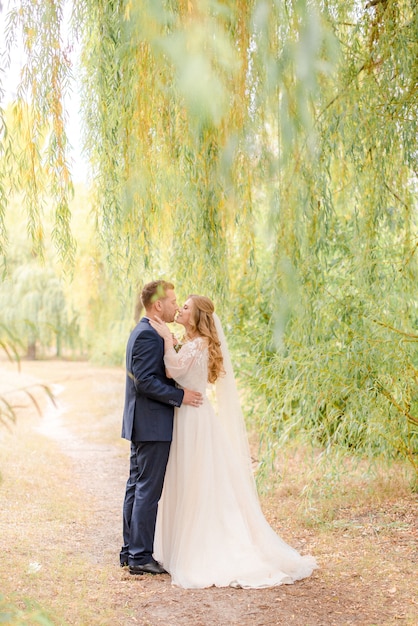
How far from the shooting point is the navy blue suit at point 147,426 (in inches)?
162

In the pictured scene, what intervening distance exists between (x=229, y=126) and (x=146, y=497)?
2.00 metres

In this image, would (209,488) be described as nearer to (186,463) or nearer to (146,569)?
(186,463)

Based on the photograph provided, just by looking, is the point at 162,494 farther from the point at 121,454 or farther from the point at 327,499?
the point at 121,454

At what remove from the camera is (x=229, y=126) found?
13.0 ft

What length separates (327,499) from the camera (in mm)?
6059

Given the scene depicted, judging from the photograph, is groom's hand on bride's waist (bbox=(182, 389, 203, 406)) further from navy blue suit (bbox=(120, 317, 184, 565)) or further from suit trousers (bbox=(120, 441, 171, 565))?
suit trousers (bbox=(120, 441, 171, 565))

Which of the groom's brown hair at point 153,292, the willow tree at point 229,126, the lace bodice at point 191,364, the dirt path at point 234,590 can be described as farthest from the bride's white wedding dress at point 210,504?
the willow tree at point 229,126

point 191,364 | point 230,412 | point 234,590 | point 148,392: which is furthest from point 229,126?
point 234,590

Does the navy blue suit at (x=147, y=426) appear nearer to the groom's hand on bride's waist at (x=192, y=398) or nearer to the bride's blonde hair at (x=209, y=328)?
Result: the groom's hand on bride's waist at (x=192, y=398)

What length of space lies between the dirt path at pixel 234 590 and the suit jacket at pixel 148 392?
0.77 m

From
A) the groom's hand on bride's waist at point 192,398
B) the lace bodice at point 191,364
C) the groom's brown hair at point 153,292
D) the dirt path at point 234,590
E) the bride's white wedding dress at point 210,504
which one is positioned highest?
the groom's brown hair at point 153,292

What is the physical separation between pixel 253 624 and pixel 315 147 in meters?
2.30

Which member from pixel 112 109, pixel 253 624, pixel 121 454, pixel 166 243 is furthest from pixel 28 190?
pixel 121 454

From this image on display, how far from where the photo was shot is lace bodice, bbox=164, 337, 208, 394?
4180mm
